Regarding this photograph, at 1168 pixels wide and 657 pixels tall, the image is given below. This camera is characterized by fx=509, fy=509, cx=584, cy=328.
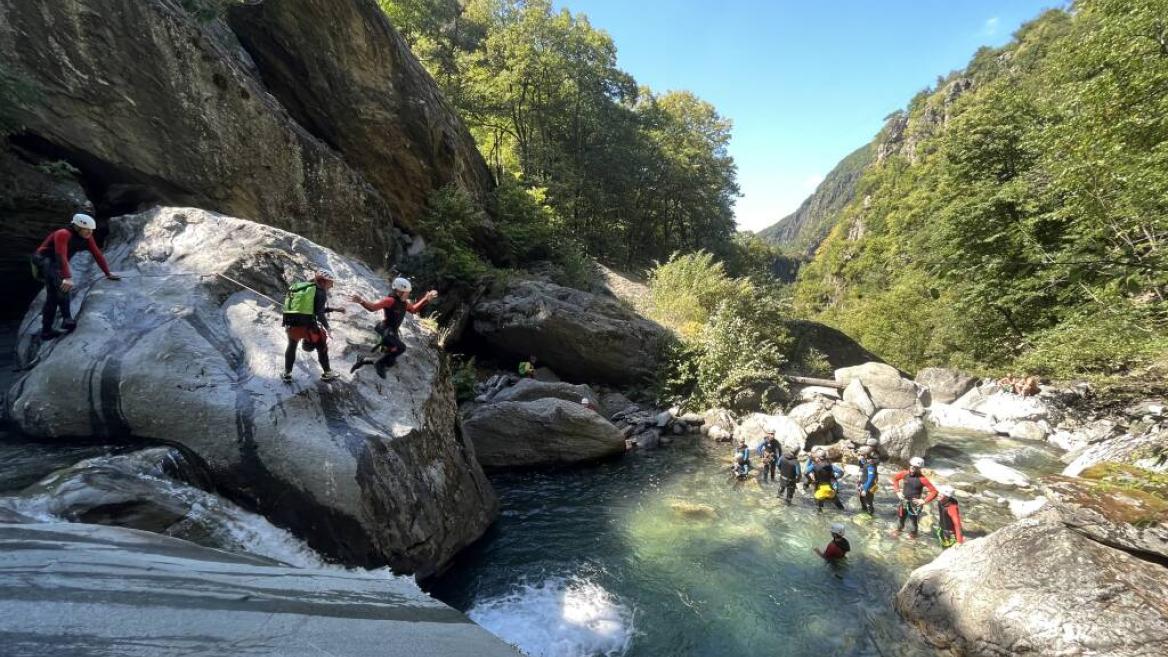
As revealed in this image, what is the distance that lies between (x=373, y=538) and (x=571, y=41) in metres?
32.2

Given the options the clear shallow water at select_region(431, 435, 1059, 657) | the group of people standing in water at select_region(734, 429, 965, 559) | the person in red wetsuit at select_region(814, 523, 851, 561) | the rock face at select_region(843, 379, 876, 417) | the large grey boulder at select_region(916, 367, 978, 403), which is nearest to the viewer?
the clear shallow water at select_region(431, 435, 1059, 657)

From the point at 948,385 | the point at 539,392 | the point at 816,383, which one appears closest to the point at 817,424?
the point at 816,383

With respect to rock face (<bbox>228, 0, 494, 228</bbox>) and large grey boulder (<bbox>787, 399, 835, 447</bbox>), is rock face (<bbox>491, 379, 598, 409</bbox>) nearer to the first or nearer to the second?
large grey boulder (<bbox>787, 399, 835, 447</bbox>)

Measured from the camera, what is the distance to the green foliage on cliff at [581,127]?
A: 3006 centimetres

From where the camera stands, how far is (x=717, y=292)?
24.5 metres

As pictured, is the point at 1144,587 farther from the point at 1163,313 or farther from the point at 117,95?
the point at 117,95

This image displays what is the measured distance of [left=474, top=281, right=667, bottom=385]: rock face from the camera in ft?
60.1

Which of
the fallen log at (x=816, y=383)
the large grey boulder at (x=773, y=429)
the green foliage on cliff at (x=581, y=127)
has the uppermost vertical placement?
the green foliage on cliff at (x=581, y=127)

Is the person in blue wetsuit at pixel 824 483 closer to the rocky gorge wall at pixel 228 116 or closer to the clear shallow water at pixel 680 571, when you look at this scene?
the clear shallow water at pixel 680 571

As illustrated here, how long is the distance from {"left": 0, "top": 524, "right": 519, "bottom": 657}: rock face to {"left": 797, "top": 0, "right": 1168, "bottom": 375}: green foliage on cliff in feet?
43.9

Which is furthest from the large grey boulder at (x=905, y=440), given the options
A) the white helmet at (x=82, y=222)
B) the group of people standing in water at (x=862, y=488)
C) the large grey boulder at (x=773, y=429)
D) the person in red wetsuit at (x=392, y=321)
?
the white helmet at (x=82, y=222)

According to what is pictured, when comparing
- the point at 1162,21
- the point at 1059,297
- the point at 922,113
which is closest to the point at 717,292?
the point at 1059,297

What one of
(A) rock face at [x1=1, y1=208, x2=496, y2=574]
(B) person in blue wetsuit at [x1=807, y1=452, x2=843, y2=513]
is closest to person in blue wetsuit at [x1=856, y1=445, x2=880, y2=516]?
(B) person in blue wetsuit at [x1=807, y1=452, x2=843, y2=513]

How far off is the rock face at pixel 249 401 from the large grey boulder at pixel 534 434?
3.84m
